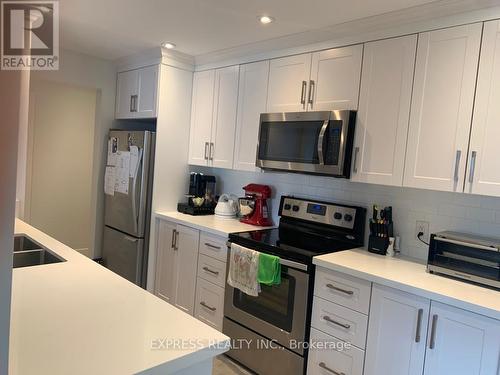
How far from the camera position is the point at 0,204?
25.1 inches

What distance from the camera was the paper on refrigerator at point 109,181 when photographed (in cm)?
370

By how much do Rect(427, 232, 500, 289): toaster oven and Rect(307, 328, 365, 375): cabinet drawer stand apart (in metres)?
0.62

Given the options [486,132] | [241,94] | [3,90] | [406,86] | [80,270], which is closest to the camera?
[3,90]

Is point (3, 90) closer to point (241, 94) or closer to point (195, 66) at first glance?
point (241, 94)

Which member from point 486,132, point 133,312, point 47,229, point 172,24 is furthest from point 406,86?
point 47,229

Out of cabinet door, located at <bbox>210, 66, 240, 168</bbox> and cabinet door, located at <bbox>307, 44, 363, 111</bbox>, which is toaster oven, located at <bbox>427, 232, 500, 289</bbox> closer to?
cabinet door, located at <bbox>307, 44, 363, 111</bbox>

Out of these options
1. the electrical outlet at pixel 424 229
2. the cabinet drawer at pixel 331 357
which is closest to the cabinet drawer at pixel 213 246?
the cabinet drawer at pixel 331 357

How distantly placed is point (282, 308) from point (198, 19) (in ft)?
6.33

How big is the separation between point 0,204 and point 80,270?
1.21 meters

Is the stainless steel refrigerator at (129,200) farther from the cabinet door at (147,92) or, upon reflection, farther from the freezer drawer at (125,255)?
the cabinet door at (147,92)

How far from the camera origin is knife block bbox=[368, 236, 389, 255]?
243cm

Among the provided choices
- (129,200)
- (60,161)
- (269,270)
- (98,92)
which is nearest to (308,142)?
(269,270)

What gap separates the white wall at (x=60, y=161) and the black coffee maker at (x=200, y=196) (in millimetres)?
1654

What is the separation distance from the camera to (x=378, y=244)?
245 cm
